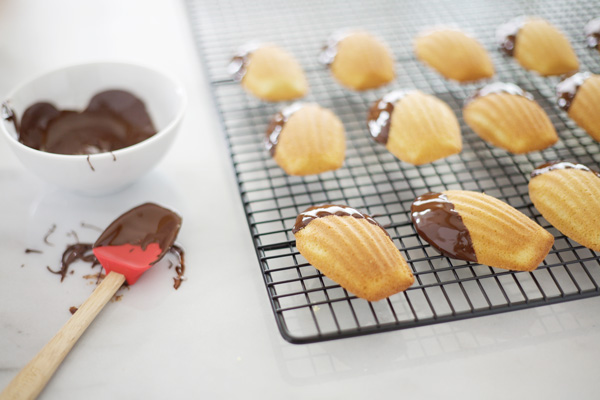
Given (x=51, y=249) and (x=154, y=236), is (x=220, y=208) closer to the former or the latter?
(x=154, y=236)

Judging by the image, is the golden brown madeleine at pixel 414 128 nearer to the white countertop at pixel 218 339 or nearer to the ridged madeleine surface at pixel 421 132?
the ridged madeleine surface at pixel 421 132

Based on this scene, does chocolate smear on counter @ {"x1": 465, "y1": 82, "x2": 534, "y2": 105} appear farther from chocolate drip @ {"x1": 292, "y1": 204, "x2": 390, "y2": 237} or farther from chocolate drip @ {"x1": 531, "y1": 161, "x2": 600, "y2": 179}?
chocolate drip @ {"x1": 292, "y1": 204, "x2": 390, "y2": 237}

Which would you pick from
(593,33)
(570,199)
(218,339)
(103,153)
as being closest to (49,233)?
(103,153)

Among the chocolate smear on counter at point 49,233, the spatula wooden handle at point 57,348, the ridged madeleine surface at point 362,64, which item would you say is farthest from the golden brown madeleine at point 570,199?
the chocolate smear on counter at point 49,233

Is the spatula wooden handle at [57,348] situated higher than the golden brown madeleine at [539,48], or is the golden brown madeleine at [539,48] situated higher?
the spatula wooden handle at [57,348]

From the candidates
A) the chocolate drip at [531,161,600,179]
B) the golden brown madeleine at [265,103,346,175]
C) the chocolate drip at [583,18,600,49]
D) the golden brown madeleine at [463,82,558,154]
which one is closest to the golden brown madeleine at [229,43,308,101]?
the golden brown madeleine at [265,103,346,175]

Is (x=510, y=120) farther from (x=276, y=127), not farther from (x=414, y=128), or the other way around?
(x=276, y=127)
